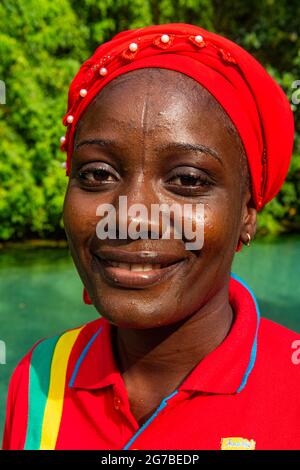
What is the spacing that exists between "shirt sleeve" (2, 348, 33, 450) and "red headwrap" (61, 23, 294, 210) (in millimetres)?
829

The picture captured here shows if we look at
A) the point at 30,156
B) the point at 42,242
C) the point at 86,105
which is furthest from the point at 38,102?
the point at 86,105

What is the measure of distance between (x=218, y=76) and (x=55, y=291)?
20.7 feet

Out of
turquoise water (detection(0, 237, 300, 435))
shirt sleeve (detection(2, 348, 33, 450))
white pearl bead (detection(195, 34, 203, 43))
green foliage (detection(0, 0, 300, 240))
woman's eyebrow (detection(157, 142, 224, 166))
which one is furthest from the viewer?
green foliage (detection(0, 0, 300, 240))

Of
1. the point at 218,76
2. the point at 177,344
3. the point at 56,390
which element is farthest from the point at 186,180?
the point at 56,390

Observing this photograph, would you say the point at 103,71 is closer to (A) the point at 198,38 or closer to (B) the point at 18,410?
(A) the point at 198,38

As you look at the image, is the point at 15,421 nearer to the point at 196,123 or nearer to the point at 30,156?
the point at 196,123

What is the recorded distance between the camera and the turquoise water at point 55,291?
6005 millimetres

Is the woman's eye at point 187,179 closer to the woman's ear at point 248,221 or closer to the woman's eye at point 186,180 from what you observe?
the woman's eye at point 186,180

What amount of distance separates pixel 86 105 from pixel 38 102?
859cm

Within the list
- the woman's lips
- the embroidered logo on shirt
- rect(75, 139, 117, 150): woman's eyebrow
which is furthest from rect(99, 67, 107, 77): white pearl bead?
the embroidered logo on shirt

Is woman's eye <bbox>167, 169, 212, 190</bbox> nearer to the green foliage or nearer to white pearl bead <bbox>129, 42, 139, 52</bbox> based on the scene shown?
white pearl bead <bbox>129, 42, 139, 52</bbox>

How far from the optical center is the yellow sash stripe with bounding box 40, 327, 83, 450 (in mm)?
1620

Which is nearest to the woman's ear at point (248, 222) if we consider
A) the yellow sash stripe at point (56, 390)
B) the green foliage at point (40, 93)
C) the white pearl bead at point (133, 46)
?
the white pearl bead at point (133, 46)
